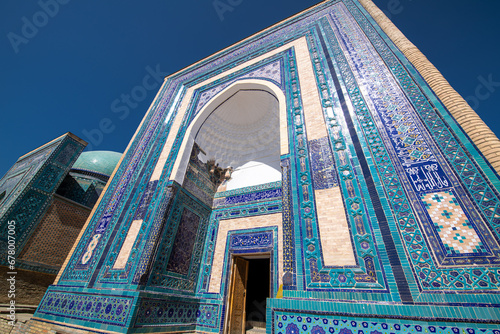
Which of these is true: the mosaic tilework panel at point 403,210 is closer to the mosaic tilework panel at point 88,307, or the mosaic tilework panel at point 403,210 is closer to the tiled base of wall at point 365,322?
the tiled base of wall at point 365,322

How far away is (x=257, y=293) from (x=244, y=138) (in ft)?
13.4

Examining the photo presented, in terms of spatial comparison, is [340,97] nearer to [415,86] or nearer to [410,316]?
[415,86]

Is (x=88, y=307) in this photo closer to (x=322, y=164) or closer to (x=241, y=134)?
(x=322, y=164)

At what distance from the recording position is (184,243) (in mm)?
4027

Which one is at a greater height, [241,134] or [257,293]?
[241,134]

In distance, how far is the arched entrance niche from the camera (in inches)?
207

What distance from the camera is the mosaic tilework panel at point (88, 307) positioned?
111 inches

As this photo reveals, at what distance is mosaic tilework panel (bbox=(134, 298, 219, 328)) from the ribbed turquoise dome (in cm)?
731

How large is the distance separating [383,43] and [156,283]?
509 cm

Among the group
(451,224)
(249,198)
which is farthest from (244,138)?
(451,224)

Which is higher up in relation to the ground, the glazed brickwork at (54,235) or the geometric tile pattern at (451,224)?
the glazed brickwork at (54,235)

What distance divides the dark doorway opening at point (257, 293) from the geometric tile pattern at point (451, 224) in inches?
147

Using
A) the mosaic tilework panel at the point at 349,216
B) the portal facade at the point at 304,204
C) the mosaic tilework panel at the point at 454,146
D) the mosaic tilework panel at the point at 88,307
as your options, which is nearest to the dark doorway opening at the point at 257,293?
the portal facade at the point at 304,204

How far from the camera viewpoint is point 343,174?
2.56 m
